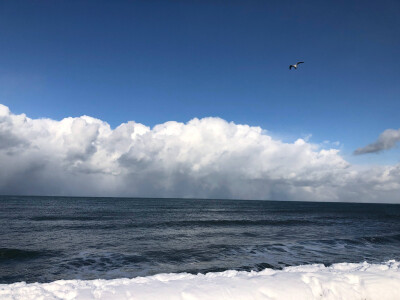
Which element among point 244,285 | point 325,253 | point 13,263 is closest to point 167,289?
point 244,285

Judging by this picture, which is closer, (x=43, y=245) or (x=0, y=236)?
(x=43, y=245)

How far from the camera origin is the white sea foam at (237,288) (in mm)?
8297

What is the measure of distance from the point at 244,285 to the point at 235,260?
32.4ft

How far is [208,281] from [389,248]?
2500cm

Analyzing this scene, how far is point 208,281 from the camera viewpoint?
9.38m

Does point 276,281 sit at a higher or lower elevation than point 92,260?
higher

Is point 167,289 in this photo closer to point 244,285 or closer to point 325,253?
point 244,285

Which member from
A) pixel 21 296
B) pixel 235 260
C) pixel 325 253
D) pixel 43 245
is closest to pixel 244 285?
pixel 21 296

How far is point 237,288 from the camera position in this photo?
28.9ft

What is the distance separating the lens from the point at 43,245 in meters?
24.2

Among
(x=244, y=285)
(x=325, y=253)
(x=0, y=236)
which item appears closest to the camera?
(x=244, y=285)

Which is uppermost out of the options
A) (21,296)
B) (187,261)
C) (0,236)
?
(21,296)

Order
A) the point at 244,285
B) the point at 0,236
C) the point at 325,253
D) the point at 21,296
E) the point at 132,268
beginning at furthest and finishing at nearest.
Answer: the point at 0,236, the point at 325,253, the point at 132,268, the point at 244,285, the point at 21,296

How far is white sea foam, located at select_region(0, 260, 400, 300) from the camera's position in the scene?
830 centimetres
